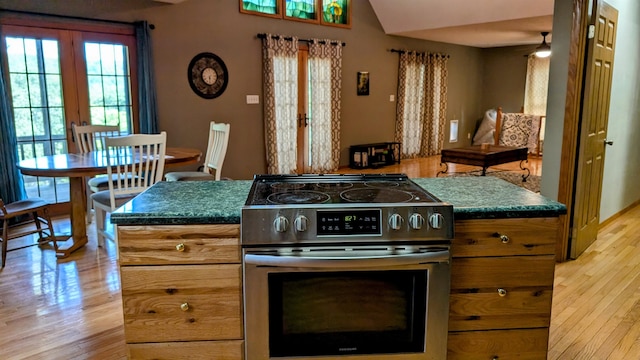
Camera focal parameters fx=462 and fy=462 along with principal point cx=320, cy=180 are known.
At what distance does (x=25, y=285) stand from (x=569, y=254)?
3.84 meters

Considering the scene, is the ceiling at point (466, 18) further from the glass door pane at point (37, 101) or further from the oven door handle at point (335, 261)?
the oven door handle at point (335, 261)

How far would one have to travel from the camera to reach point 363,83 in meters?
7.85

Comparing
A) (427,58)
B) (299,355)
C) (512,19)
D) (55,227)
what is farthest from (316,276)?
(427,58)

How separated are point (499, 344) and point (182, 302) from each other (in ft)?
4.06

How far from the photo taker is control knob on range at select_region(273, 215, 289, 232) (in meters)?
1.55

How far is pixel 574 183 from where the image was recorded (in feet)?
11.1

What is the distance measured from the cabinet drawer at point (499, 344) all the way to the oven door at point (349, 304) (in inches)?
5.0

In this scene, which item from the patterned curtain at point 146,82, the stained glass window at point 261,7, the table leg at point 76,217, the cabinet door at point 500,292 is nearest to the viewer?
the cabinet door at point 500,292

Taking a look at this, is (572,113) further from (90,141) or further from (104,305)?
(90,141)

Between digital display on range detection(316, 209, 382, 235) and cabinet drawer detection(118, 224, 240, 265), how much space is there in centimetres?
31

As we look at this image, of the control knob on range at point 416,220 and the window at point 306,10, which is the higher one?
the window at point 306,10

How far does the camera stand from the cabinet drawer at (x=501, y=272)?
1.74 meters

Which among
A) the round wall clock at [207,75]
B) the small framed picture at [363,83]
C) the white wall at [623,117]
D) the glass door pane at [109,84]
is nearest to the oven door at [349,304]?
the white wall at [623,117]

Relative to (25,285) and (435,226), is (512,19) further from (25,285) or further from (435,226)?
(25,285)
